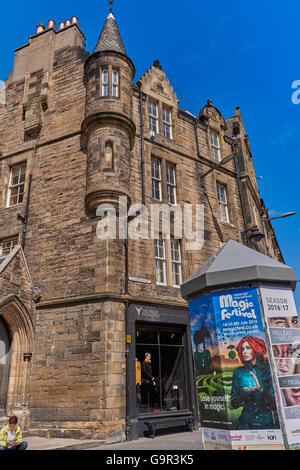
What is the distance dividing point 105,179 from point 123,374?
20.6ft

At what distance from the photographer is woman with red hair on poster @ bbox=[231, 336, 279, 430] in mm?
4534

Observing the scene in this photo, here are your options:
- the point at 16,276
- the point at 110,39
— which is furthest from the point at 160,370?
the point at 110,39

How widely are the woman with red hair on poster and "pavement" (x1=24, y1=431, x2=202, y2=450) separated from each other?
167 inches

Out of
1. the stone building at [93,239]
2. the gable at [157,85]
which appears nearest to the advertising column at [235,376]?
the stone building at [93,239]

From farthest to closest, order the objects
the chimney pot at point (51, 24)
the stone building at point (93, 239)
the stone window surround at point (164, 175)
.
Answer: the chimney pot at point (51, 24)
the stone window surround at point (164, 175)
the stone building at point (93, 239)

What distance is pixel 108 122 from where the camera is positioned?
12891mm

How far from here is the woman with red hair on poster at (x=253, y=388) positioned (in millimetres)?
4534

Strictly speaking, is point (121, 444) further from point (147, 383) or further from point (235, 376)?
point (235, 376)

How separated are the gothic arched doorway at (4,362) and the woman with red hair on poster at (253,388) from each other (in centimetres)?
887

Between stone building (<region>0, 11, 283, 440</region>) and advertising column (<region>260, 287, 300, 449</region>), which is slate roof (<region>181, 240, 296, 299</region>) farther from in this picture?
stone building (<region>0, 11, 283, 440</region>)

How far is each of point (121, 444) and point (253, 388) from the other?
6.10 m

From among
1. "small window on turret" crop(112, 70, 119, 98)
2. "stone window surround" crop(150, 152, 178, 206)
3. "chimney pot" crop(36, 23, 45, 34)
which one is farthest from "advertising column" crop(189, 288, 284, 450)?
"chimney pot" crop(36, 23, 45, 34)

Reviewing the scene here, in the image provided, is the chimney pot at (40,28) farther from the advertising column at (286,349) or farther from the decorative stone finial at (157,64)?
the advertising column at (286,349)

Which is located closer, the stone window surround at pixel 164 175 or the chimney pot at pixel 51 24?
the stone window surround at pixel 164 175
